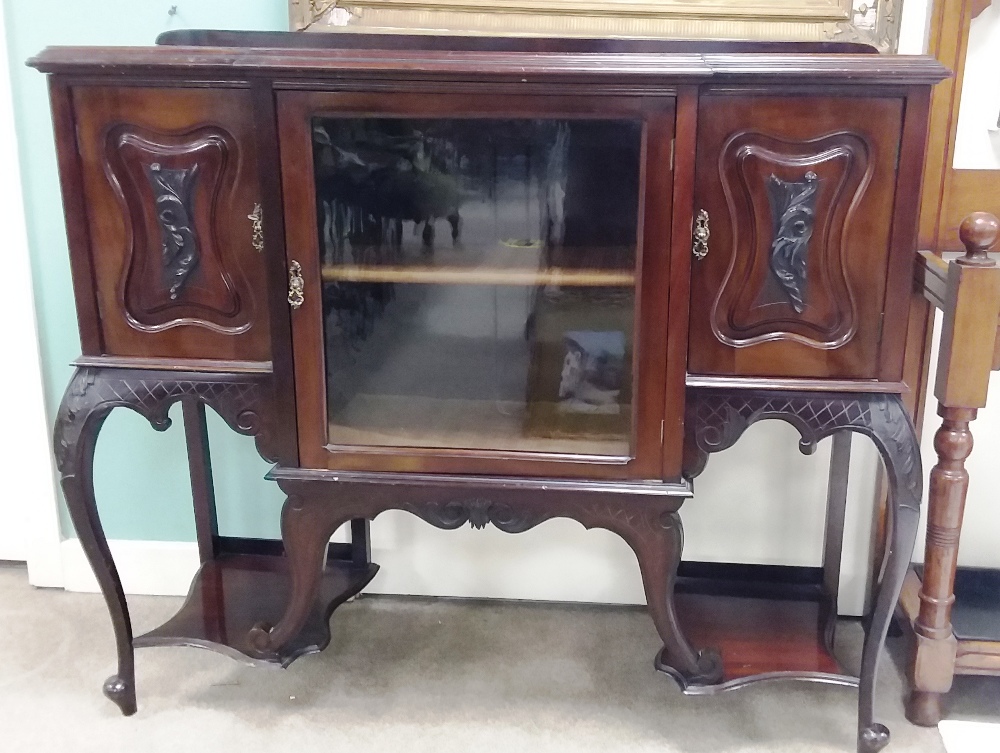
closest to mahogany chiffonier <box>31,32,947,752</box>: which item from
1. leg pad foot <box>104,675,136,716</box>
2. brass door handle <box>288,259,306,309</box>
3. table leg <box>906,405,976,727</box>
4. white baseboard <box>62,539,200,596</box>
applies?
brass door handle <box>288,259,306,309</box>

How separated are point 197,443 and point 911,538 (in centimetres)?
107

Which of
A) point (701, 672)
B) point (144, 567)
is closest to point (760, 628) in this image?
point (701, 672)

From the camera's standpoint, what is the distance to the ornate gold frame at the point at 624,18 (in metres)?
1.25

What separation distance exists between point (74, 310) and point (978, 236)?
1.36 metres

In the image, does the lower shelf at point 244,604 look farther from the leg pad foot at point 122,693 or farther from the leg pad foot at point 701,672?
the leg pad foot at point 701,672

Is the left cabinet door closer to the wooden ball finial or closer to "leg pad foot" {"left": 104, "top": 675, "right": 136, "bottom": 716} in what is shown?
"leg pad foot" {"left": 104, "top": 675, "right": 136, "bottom": 716}

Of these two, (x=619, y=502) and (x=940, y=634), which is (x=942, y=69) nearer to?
(x=619, y=502)

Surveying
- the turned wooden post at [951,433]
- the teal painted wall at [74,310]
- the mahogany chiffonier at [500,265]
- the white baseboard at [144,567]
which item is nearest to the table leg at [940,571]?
the turned wooden post at [951,433]

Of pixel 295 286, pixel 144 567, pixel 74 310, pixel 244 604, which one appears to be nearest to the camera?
pixel 295 286

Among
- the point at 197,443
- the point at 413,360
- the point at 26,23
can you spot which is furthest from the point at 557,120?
the point at 26,23

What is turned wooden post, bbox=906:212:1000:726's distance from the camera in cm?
101

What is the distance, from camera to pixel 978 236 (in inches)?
39.3

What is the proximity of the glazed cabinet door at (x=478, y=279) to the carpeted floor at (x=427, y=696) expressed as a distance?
Answer: 0.43 metres

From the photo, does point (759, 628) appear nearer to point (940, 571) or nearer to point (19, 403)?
point (940, 571)
